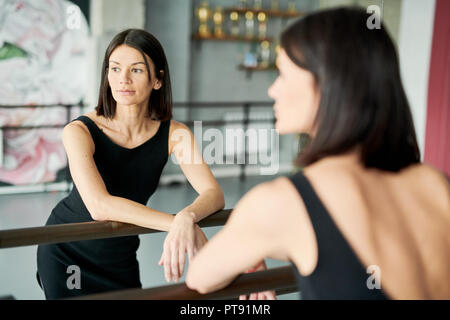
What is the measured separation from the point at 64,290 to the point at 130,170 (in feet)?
1.48

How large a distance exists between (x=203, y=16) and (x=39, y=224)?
11.9 ft

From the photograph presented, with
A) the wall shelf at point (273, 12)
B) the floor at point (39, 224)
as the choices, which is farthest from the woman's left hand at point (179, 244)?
the wall shelf at point (273, 12)

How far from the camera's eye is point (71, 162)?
63.1 inches

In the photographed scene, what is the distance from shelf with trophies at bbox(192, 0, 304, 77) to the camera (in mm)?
7223

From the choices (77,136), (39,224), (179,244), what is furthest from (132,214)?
(39,224)

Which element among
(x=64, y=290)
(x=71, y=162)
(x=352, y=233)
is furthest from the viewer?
(x=64, y=290)

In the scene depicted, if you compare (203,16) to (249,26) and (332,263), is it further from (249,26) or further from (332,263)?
(332,263)

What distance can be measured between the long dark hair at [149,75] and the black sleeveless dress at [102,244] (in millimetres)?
95

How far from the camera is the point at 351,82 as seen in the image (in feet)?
2.74

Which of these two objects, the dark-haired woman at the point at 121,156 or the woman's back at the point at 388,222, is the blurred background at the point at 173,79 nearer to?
the dark-haired woman at the point at 121,156

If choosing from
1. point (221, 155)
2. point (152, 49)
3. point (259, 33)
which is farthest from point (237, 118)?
point (152, 49)
